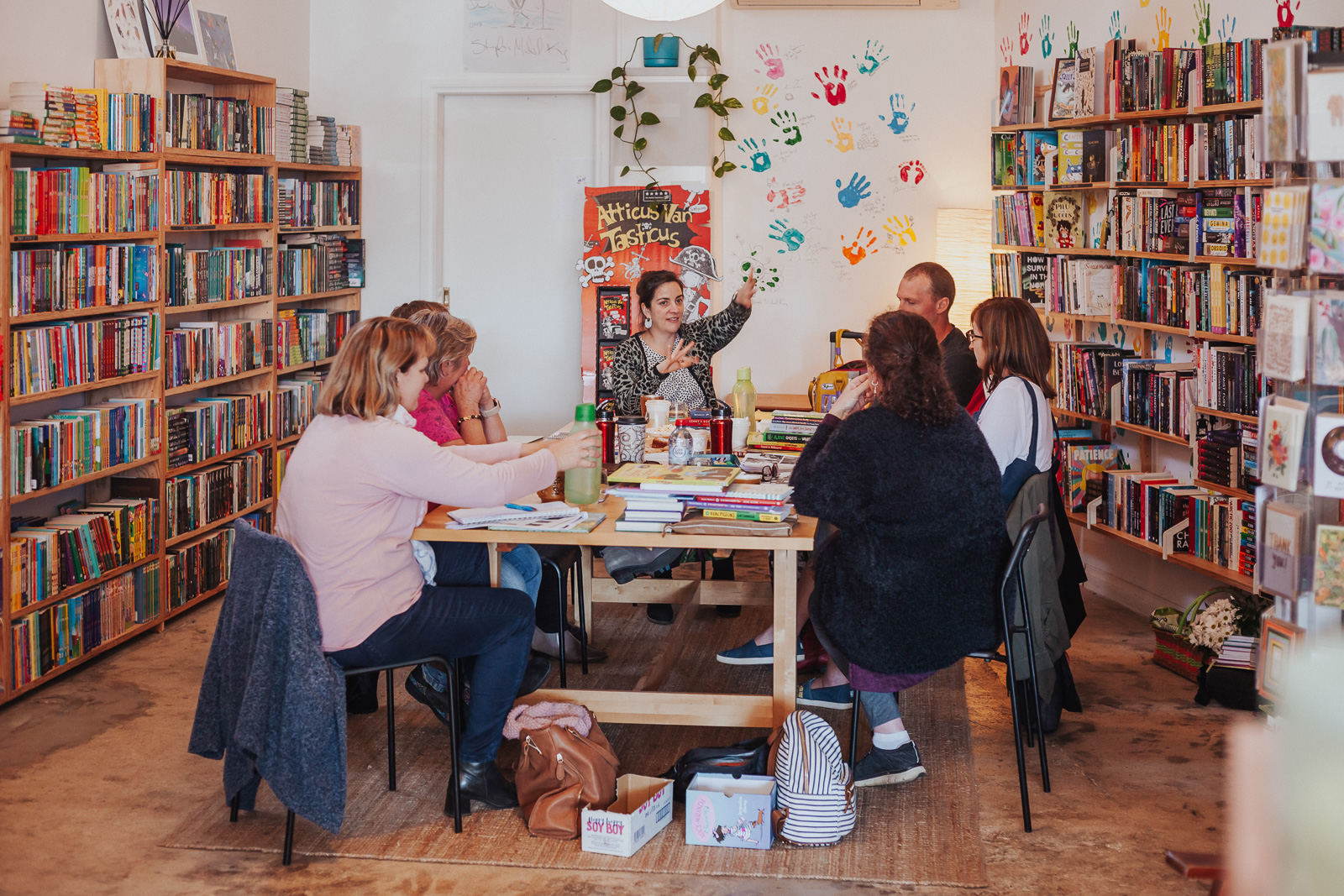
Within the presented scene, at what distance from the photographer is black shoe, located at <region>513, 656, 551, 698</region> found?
3.34 meters

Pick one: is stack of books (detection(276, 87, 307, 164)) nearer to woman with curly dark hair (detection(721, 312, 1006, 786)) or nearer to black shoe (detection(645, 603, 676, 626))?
black shoe (detection(645, 603, 676, 626))

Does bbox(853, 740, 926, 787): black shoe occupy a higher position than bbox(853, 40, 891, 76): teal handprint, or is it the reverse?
bbox(853, 40, 891, 76): teal handprint

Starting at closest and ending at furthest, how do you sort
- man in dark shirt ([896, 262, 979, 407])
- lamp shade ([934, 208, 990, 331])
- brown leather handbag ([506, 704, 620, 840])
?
brown leather handbag ([506, 704, 620, 840])
man in dark shirt ([896, 262, 979, 407])
lamp shade ([934, 208, 990, 331])

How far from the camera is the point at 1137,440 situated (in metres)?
5.12

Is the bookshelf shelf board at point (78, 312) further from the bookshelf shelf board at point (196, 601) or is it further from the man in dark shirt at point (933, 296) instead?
the man in dark shirt at point (933, 296)

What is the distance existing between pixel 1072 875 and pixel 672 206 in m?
4.19

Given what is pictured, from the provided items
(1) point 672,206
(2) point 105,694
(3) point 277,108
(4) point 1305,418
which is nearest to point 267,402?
(3) point 277,108

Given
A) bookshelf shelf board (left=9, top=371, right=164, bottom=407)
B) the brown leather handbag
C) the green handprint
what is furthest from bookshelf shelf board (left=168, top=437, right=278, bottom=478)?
the green handprint

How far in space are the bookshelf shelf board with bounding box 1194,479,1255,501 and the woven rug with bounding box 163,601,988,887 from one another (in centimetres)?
124

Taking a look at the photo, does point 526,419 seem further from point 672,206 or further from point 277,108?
point 277,108

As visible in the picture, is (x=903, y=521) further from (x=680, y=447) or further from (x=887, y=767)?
(x=680, y=447)

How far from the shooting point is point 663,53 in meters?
6.20

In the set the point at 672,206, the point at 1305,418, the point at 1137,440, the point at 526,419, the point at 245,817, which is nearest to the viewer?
the point at 1305,418

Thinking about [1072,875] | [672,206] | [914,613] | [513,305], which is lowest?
[1072,875]
